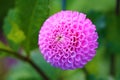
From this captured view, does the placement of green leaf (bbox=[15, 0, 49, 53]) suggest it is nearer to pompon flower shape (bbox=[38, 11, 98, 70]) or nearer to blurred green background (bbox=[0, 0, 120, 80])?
blurred green background (bbox=[0, 0, 120, 80])

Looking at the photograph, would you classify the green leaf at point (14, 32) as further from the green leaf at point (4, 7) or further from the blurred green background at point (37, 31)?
the green leaf at point (4, 7)

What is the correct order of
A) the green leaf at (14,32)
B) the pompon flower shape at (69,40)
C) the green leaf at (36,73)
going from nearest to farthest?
1. the pompon flower shape at (69,40)
2. the green leaf at (14,32)
3. the green leaf at (36,73)

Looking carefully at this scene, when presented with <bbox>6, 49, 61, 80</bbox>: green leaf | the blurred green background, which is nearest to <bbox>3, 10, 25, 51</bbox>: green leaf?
the blurred green background

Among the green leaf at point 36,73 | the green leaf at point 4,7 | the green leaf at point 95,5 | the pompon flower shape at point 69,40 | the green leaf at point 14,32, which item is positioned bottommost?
the pompon flower shape at point 69,40

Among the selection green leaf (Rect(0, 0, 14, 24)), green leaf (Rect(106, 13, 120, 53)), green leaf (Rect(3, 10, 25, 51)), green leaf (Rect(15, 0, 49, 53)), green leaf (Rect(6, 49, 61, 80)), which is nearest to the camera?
green leaf (Rect(15, 0, 49, 53))

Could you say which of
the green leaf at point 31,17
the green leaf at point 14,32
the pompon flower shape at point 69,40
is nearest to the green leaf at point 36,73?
the green leaf at point 14,32

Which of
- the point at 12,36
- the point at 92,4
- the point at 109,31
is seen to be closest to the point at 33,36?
the point at 12,36
